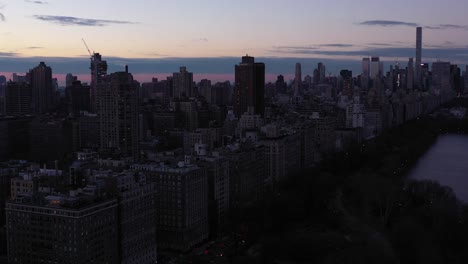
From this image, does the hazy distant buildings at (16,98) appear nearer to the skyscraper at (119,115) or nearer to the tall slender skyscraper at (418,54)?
the skyscraper at (119,115)

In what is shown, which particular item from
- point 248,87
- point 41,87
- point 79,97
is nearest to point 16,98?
point 41,87

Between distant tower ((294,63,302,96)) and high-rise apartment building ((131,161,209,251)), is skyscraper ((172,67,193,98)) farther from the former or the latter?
high-rise apartment building ((131,161,209,251))

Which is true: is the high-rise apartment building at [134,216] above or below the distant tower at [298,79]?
below

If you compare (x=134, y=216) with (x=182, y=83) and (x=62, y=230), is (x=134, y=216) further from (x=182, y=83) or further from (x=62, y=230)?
(x=182, y=83)

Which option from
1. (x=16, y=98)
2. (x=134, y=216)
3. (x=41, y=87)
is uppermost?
(x=41, y=87)

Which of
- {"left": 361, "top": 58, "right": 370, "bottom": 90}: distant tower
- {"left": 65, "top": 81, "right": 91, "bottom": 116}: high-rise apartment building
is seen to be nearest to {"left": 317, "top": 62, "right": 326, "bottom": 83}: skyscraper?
{"left": 361, "top": 58, "right": 370, "bottom": 90}: distant tower

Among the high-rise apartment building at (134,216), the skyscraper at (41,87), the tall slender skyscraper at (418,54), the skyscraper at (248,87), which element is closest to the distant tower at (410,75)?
the tall slender skyscraper at (418,54)
